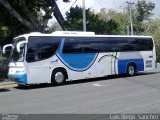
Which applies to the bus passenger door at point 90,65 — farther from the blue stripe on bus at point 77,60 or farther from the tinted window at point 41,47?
the tinted window at point 41,47

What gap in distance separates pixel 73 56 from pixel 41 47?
7.74ft

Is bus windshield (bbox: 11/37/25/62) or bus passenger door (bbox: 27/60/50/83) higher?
bus windshield (bbox: 11/37/25/62)

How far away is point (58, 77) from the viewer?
21.1 m

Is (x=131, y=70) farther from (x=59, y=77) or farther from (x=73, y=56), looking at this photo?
(x=59, y=77)

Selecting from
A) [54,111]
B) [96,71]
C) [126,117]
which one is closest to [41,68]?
[96,71]

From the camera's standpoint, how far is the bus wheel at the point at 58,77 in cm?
2092

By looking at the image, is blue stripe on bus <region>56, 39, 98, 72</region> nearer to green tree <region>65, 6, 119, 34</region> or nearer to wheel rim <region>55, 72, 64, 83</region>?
wheel rim <region>55, 72, 64, 83</region>

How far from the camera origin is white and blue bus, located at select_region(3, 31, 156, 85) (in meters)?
19.8

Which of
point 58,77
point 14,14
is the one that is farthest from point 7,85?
point 14,14

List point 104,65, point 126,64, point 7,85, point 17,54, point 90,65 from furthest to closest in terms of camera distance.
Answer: point 126,64, point 104,65, point 90,65, point 7,85, point 17,54

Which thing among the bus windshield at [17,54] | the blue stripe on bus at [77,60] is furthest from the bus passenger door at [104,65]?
the bus windshield at [17,54]

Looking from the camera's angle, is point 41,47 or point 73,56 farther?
point 73,56

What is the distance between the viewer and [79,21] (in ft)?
106

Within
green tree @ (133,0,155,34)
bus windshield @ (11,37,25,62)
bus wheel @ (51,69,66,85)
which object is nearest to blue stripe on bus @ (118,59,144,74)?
bus wheel @ (51,69,66,85)
